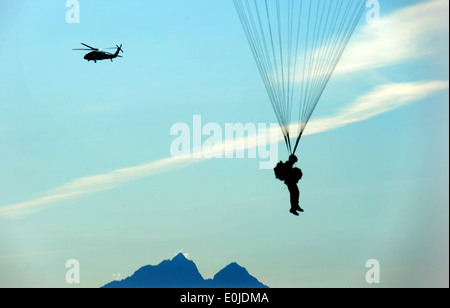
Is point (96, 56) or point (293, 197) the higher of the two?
point (96, 56)

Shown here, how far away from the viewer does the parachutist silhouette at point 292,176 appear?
2889cm

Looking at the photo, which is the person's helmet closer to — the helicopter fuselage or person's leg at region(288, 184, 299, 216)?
person's leg at region(288, 184, 299, 216)

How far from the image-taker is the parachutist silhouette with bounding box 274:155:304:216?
94.8ft

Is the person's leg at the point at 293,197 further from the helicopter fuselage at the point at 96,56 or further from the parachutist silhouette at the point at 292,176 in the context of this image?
the helicopter fuselage at the point at 96,56

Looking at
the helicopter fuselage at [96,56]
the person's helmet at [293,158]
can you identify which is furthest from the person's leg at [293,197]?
the helicopter fuselage at [96,56]

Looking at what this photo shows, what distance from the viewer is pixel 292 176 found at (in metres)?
28.9

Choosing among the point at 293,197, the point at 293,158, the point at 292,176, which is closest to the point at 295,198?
the point at 293,197

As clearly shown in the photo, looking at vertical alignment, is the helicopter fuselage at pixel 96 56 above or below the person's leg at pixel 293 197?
above

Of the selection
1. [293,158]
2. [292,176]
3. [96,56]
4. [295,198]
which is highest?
[96,56]

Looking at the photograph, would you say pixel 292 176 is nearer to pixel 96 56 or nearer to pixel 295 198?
pixel 295 198

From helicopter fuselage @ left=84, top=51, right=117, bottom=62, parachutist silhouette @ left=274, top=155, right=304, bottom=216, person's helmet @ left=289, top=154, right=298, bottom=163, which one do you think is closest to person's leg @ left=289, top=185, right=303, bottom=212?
parachutist silhouette @ left=274, top=155, right=304, bottom=216
